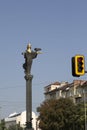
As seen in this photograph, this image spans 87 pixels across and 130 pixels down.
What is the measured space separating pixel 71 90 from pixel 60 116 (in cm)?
4767

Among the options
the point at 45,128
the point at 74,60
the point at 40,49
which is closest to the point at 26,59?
the point at 40,49

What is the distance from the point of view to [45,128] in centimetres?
10419

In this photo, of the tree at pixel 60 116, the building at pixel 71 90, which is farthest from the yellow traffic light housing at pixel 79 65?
the building at pixel 71 90

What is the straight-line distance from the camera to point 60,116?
104 metres

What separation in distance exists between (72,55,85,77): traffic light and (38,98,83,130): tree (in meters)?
80.6

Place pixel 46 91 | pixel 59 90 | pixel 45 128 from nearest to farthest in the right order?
pixel 45 128 → pixel 59 90 → pixel 46 91

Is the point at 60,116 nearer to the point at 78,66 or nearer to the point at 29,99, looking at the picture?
the point at 29,99

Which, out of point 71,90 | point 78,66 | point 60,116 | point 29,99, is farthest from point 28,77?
point 71,90

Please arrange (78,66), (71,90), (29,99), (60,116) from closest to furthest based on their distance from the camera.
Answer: (78,66)
(29,99)
(60,116)
(71,90)

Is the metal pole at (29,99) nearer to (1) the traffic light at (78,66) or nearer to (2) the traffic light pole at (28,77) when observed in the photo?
(2) the traffic light pole at (28,77)

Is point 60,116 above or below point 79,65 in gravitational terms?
above

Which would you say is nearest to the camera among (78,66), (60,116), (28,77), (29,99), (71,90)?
(78,66)

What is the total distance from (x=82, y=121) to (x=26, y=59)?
83772mm

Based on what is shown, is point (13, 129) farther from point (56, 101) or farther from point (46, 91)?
point (56, 101)
